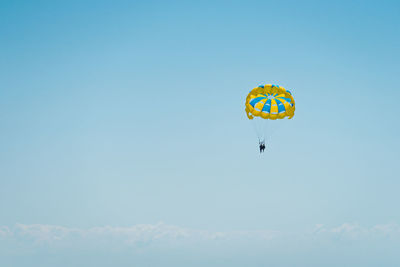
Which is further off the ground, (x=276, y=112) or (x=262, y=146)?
(x=276, y=112)

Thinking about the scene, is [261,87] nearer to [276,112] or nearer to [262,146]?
[276,112]

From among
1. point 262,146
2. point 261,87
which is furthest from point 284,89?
point 262,146

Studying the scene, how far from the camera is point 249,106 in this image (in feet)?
207

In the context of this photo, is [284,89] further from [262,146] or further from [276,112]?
[262,146]

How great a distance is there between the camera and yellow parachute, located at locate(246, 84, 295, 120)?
62312 millimetres

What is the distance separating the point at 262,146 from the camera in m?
62.3

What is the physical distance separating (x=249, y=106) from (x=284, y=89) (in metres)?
5.32

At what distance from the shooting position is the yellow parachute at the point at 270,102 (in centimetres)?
6231

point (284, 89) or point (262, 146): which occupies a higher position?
point (284, 89)

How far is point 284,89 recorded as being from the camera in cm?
6262

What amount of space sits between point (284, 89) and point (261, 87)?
3.16 m

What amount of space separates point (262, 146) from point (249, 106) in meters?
5.84

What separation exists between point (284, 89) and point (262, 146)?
27.6ft

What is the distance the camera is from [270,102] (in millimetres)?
62531
